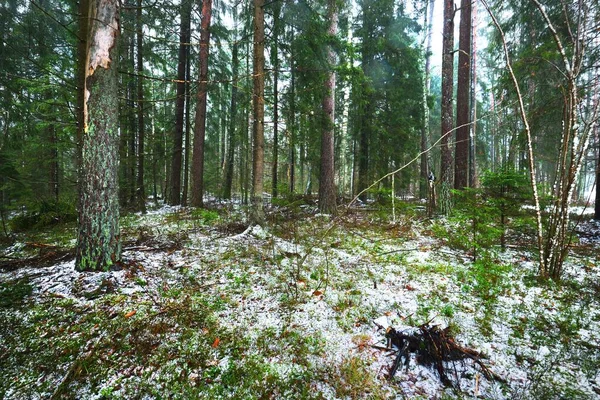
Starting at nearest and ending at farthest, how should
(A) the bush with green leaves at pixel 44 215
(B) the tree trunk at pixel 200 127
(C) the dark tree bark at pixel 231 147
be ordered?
(A) the bush with green leaves at pixel 44 215 < (B) the tree trunk at pixel 200 127 < (C) the dark tree bark at pixel 231 147

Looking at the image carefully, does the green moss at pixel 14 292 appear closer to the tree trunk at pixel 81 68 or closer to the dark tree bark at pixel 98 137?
the dark tree bark at pixel 98 137

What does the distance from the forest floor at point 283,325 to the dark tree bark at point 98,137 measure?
1.65ft

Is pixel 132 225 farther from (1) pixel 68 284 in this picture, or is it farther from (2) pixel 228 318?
(2) pixel 228 318

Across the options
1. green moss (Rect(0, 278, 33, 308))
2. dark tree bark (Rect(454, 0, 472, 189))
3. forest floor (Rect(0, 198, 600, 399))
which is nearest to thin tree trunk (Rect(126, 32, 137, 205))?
forest floor (Rect(0, 198, 600, 399))

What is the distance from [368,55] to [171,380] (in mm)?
14741

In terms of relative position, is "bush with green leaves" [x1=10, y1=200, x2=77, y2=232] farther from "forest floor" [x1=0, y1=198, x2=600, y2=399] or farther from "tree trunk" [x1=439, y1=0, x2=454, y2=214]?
"tree trunk" [x1=439, y1=0, x2=454, y2=214]

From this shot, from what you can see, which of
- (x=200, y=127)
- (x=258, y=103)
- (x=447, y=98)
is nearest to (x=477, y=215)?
(x=258, y=103)

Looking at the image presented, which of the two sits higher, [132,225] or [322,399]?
[132,225]

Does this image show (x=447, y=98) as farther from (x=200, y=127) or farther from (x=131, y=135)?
(x=131, y=135)

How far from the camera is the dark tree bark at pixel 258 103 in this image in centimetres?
580

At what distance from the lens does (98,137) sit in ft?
11.4

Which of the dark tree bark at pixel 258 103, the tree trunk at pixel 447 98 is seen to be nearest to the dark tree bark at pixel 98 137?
the dark tree bark at pixel 258 103

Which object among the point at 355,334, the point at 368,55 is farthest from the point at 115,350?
the point at 368,55

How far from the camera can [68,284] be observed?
329cm
